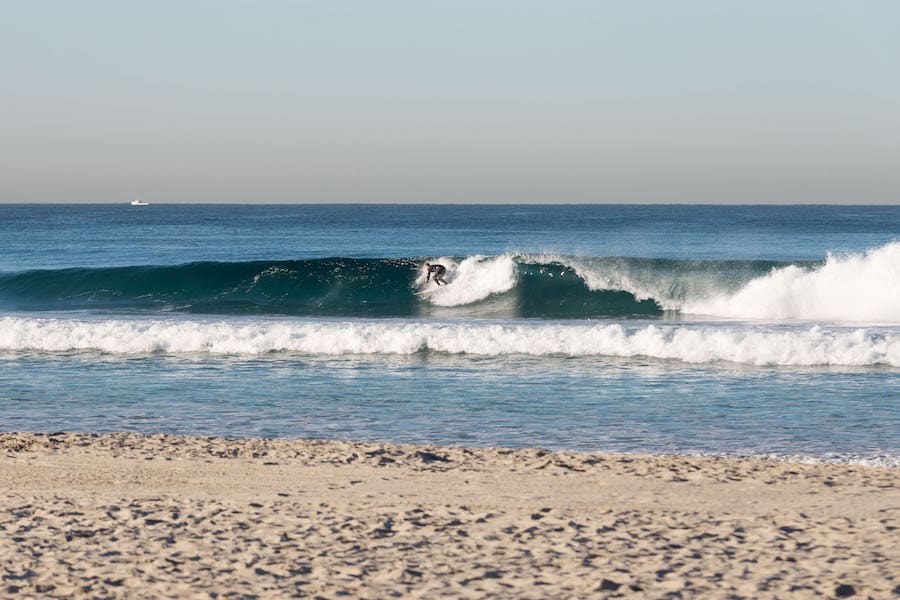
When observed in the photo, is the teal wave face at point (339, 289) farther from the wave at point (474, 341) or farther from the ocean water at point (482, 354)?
the wave at point (474, 341)

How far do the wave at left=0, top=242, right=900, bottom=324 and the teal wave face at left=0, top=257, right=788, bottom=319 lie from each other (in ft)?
0.13

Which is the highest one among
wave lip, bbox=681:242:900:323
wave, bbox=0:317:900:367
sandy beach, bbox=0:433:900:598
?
wave lip, bbox=681:242:900:323

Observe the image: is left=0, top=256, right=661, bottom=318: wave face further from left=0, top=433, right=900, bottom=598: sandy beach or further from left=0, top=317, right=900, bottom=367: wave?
left=0, top=433, right=900, bottom=598: sandy beach

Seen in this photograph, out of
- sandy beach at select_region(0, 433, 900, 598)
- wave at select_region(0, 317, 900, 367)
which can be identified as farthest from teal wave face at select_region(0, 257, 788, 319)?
sandy beach at select_region(0, 433, 900, 598)

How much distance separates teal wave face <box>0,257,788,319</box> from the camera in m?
25.9

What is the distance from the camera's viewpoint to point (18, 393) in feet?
44.1

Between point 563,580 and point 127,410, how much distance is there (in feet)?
24.8

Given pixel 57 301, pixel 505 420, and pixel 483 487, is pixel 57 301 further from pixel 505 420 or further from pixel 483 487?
pixel 483 487

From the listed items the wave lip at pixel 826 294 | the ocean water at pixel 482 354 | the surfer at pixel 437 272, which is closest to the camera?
the ocean water at pixel 482 354

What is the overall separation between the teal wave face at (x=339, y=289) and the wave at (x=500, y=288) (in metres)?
0.04

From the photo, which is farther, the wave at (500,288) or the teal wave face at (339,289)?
the teal wave face at (339,289)

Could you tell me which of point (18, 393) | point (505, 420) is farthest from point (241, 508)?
point (18, 393)

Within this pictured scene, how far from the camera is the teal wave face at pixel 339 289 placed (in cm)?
2594

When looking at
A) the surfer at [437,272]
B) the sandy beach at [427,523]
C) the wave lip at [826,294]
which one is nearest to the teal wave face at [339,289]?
the surfer at [437,272]
